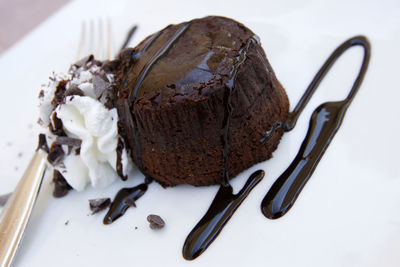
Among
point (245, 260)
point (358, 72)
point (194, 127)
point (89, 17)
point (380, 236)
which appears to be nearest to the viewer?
point (380, 236)

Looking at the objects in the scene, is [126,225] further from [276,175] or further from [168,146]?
[276,175]

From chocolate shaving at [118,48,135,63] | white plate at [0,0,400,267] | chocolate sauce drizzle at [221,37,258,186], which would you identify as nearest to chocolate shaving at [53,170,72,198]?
white plate at [0,0,400,267]

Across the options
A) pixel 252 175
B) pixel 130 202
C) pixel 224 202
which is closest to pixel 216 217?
pixel 224 202

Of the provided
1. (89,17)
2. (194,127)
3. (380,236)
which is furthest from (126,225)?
(89,17)

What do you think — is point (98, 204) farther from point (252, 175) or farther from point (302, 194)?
point (302, 194)

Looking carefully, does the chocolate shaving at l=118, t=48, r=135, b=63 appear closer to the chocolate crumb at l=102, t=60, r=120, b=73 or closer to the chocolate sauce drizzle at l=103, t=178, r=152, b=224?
the chocolate crumb at l=102, t=60, r=120, b=73

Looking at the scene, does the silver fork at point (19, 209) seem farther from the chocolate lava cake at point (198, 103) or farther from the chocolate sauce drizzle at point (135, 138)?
the chocolate lava cake at point (198, 103)
